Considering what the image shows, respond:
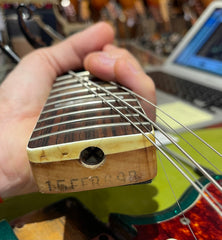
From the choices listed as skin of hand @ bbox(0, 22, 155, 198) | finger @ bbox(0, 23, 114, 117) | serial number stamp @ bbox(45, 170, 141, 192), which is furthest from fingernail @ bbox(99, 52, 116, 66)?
serial number stamp @ bbox(45, 170, 141, 192)

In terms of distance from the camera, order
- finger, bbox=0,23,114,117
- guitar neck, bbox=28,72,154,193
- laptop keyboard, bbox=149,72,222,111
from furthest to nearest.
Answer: laptop keyboard, bbox=149,72,222,111 < finger, bbox=0,23,114,117 < guitar neck, bbox=28,72,154,193

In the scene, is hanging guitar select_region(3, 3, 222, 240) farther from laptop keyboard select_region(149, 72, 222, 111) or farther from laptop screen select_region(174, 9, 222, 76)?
laptop screen select_region(174, 9, 222, 76)

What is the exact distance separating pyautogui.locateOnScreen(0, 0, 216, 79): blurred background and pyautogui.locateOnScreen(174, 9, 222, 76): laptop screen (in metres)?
0.26

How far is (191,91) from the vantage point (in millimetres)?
881

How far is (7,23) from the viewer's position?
0.95m

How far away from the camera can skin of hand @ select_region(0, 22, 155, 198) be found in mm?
432

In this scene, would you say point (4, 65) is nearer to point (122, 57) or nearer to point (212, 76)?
point (122, 57)

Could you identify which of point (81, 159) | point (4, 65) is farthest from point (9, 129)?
point (4, 65)

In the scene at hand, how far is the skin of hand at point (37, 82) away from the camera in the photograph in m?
0.43

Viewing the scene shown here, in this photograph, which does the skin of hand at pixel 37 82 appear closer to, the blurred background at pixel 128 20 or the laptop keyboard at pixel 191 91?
the blurred background at pixel 128 20

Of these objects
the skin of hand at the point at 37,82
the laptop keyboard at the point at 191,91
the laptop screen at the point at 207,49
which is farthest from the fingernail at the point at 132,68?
the laptop screen at the point at 207,49

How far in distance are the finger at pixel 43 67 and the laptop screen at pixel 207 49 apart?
19.8 inches

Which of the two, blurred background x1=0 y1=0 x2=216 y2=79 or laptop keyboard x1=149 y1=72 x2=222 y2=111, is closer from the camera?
laptop keyboard x1=149 y1=72 x2=222 y2=111

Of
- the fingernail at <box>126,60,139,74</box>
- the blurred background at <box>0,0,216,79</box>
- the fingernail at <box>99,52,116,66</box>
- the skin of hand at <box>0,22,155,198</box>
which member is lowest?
the blurred background at <box>0,0,216,79</box>
